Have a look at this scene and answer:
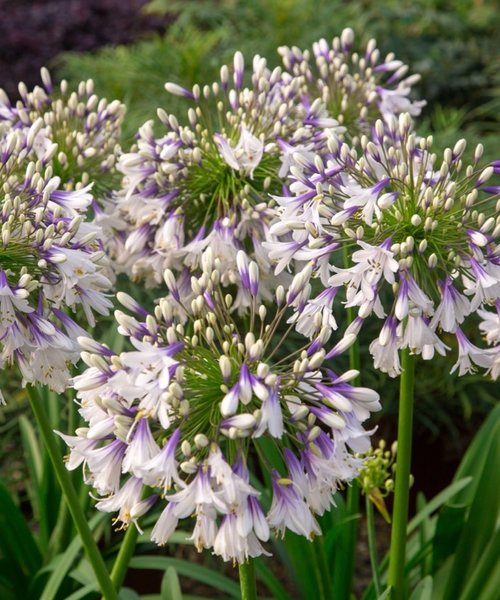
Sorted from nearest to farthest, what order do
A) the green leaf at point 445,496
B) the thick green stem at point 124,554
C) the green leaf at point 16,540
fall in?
the thick green stem at point 124,554
the green leaf at point 445,496
the green leaf at point 16,540

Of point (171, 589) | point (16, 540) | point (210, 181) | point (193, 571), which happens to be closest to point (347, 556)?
point (193, 571)

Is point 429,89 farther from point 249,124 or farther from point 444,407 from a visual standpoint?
point 249,124

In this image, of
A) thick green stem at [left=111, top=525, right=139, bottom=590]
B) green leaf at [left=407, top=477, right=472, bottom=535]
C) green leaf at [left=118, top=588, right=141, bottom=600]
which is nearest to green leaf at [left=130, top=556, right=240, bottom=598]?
green leaf at [left=118, top=588, right=141, bottom=600]

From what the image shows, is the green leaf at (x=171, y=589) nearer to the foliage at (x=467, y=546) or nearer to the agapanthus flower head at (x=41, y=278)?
the foliage at (x=467, y=546)

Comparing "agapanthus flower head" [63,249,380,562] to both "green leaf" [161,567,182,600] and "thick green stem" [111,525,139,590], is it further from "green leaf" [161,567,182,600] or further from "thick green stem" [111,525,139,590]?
"green leaf" [161,567,182,600]

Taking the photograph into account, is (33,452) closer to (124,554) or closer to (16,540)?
(16,540)

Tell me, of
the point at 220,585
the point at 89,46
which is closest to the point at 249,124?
the point at 220,585

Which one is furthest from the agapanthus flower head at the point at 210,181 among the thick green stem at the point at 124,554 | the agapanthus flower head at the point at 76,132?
the thick green stem at the point at 124,554
